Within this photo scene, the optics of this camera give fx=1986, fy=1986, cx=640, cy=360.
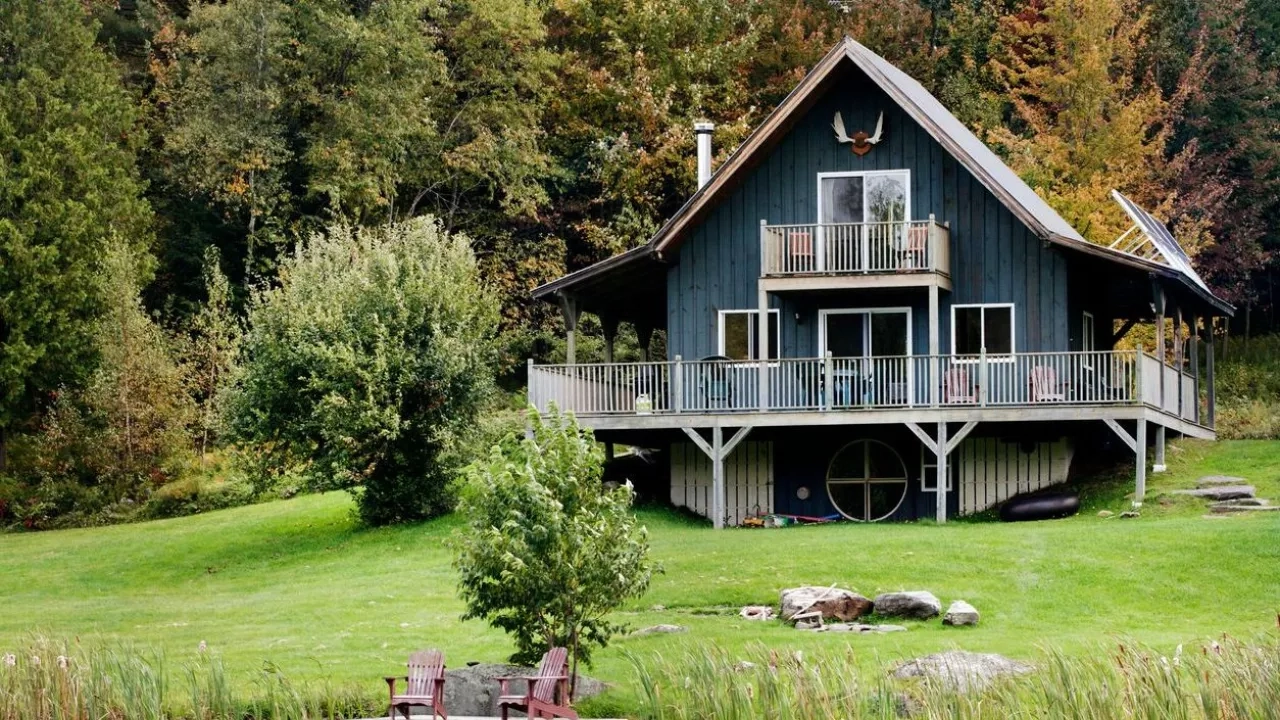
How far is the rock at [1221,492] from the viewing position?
31.7 meters

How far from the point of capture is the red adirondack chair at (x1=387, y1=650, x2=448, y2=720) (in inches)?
774

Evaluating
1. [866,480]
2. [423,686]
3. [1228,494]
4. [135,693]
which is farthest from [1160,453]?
[135,693]

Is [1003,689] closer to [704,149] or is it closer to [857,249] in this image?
[857,249]

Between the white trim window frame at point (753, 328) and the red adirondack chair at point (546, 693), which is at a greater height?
the white trim window frame at point (753, 328)

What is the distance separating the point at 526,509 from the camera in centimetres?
2145

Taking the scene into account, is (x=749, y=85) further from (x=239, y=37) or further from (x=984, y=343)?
(x=984, y=343)

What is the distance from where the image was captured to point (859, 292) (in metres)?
35.8

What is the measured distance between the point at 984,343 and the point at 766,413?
424 cm

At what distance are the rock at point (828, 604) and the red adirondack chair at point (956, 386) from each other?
9323 millimetres

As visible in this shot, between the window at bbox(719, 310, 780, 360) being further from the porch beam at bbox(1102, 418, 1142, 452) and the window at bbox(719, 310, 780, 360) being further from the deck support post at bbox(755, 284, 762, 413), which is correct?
the porch beam at bbox(1102, 418, 1142, 452)

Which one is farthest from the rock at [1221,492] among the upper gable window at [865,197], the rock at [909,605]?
the rock at [909,605]

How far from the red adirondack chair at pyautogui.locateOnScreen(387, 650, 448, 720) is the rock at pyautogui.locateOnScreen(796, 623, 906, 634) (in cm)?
554

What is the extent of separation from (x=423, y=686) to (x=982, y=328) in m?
17.8

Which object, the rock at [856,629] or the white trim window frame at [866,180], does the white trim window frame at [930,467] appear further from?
the rock at [856,629]
